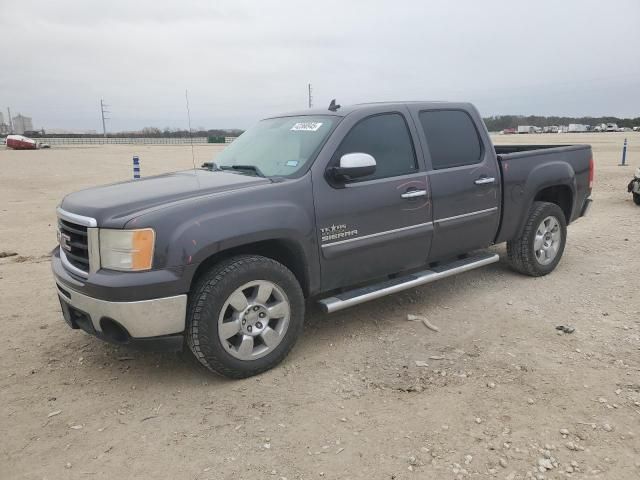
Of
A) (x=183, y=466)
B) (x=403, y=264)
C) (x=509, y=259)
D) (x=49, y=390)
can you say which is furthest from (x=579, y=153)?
(x=49, y=390)

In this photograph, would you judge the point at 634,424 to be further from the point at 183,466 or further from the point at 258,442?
the point at 183,466

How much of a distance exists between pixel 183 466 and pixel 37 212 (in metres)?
9.87

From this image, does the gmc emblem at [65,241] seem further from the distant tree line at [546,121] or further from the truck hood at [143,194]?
the distant tree line at [546,121]

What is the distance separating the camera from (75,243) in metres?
3.45

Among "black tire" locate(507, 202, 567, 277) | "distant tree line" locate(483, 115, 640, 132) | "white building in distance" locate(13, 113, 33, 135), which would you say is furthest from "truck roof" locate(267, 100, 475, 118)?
"white building in distance" locate(13, 113, 33, 135)

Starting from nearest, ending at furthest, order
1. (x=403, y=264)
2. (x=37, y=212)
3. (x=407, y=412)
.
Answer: (x=407, y=412) → (x=403, y=264) → (x=37, y=212)

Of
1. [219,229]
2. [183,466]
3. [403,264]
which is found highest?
[219,229]

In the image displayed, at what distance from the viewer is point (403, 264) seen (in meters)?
4.36

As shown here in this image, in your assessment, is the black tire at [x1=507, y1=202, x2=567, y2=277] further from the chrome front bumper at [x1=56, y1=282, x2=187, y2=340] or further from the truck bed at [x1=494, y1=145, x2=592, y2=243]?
the chrome front bumper at [x1=56, y1=282, x2=187, y2=340]

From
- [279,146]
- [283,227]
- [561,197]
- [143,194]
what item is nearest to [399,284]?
[283,227]

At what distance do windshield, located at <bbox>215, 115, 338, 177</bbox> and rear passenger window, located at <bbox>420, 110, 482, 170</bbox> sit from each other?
0.96 metres

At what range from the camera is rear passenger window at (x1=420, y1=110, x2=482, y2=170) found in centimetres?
457

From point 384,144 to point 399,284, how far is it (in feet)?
3.74

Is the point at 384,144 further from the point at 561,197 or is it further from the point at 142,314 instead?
the point at 561,197
